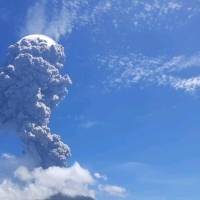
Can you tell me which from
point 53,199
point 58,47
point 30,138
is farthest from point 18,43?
point 53,199

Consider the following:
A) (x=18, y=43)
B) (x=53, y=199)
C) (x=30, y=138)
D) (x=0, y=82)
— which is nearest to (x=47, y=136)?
(x=30, y=138)

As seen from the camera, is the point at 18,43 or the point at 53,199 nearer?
the point at 18,43

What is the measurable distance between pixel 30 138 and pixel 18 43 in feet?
79.7

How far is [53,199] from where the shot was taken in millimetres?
199625

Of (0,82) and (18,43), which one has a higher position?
(18,43)

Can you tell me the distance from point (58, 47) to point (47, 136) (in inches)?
906

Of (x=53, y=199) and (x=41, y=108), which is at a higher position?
(x=53, y=199)

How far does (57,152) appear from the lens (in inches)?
4060

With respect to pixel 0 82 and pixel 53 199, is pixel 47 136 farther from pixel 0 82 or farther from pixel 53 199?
pixel 53 199

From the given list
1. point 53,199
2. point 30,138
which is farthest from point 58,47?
point 53,199

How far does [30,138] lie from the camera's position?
100 metres

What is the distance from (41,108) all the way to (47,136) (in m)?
7.23

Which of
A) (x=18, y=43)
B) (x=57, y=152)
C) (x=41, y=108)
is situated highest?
(x=18, y=43)

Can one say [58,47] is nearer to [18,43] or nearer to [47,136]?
[18,43]
